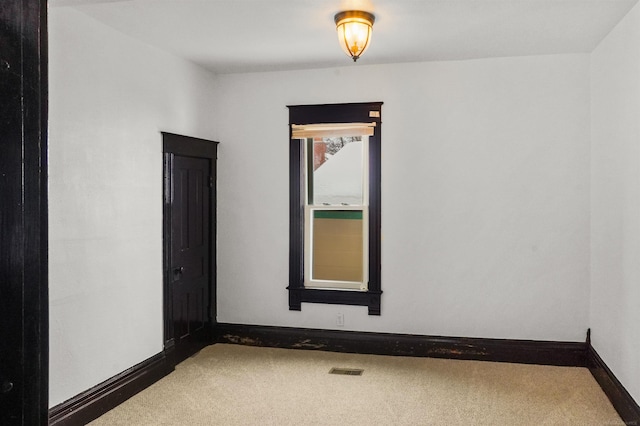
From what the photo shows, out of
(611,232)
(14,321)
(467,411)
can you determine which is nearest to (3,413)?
(14,321)

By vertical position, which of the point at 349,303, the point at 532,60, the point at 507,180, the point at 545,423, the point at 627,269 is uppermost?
the point at 532,60

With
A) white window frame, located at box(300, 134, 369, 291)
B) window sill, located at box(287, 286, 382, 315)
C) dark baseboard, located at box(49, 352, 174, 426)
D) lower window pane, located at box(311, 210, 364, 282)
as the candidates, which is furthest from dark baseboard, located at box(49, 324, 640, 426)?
lower window pane, located at box(311, 210, 364, 282)

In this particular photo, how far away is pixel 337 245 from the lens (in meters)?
5.47

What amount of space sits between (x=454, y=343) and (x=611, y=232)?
5.59ft

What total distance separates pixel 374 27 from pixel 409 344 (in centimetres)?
284

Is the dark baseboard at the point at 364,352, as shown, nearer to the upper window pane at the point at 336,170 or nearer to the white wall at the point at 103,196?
the white wall at the point at 103,196

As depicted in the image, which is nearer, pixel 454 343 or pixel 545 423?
pixel 545 423

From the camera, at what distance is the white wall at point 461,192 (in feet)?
15.8

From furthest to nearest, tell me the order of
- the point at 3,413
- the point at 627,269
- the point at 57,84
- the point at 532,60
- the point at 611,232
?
the point at 532,60
the point at 611,232
the point at 627,269
the point at 57,84
the point at 3,413

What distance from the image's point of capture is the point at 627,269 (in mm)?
3633

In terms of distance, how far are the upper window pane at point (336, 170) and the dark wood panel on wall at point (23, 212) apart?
4.65 m

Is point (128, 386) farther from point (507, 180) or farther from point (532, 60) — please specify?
point (532, 60)

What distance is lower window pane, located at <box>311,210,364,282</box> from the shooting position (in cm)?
541

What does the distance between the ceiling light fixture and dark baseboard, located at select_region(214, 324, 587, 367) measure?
9.04ft
